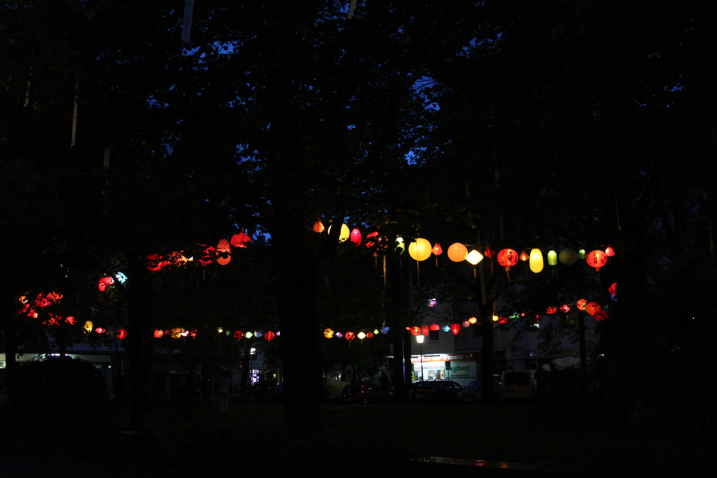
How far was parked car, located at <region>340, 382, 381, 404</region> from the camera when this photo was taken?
3878 centimetres

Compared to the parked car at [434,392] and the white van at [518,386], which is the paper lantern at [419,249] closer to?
the white van at [518,386]

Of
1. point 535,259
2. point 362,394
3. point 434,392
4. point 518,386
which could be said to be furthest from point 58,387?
point 362,394

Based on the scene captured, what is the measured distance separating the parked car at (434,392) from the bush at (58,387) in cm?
2174

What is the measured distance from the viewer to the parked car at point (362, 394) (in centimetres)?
3878

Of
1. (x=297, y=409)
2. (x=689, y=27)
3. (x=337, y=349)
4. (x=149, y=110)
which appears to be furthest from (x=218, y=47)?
(x=337, y=349)

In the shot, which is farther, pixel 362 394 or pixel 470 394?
pixel 362 394

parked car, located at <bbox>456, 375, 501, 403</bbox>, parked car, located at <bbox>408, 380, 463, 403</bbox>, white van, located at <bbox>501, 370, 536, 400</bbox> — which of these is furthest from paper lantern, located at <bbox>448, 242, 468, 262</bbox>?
parked car, located at <bbox>456, 375, 501, 403</bbox>

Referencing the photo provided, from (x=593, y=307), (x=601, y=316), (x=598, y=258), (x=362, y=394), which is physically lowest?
(x=362, y=394)

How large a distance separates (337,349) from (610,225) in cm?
3199

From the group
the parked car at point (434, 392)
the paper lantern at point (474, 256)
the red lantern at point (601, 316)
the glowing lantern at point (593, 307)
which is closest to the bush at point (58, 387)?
the paper lantern at point (474, 256)

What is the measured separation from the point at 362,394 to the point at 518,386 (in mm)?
9767

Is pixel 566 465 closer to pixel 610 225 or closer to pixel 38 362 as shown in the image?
pixel 610 225

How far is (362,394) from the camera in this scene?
39125mm

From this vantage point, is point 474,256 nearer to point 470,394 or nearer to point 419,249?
point 419,249
